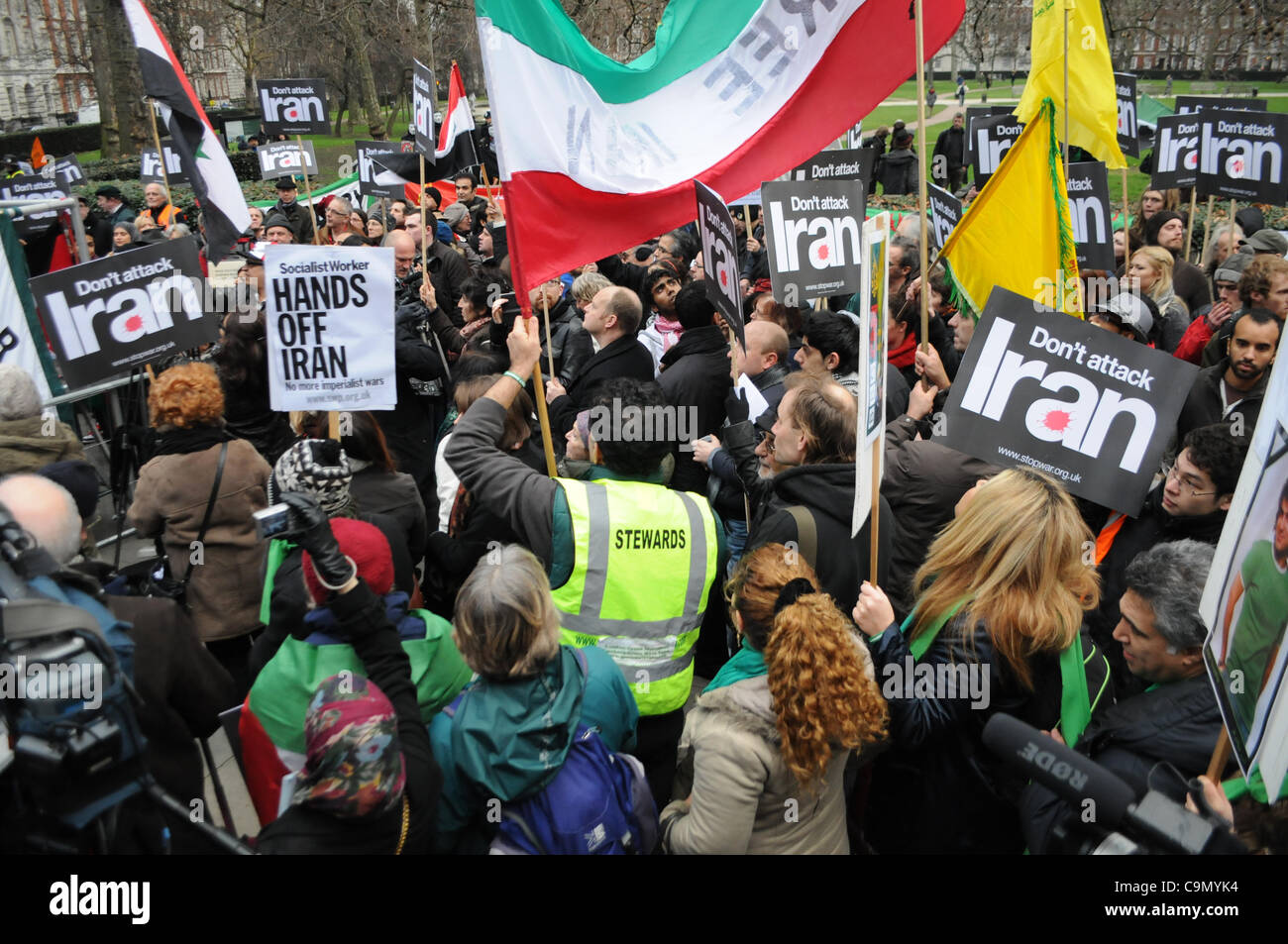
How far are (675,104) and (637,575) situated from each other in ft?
8.08

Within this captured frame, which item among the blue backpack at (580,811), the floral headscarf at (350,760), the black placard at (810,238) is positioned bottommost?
the blue backpack at (580,811)

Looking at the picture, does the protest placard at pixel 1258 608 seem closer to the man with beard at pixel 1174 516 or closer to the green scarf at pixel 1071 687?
the green scarf at pixel 1071 687

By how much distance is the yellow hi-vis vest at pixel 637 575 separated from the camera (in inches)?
123

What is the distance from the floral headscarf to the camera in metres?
2.08

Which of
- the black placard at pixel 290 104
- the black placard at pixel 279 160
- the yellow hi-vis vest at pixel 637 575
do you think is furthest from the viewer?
the black placard at pixel 279 160

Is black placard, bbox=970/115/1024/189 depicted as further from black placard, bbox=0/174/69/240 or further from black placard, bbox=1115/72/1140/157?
black placard, bbox=0/174/69/240

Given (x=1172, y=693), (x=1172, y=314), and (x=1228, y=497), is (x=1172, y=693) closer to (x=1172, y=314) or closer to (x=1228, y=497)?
(x=1228, y=497)

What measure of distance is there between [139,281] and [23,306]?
0.60m

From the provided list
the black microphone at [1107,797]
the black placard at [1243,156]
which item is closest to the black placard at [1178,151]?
the black placard at [1243,156]

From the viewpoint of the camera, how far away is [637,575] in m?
3.14

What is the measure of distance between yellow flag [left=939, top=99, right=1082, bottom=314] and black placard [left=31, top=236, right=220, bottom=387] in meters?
3.89

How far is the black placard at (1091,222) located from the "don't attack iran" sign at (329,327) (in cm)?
411

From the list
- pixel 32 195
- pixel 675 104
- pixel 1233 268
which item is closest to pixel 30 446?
pixel 675 104

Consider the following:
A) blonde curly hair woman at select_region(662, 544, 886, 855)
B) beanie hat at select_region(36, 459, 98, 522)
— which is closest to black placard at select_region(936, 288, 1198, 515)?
blonde curly hair woman at select_region(662, 544, 886, 855)
